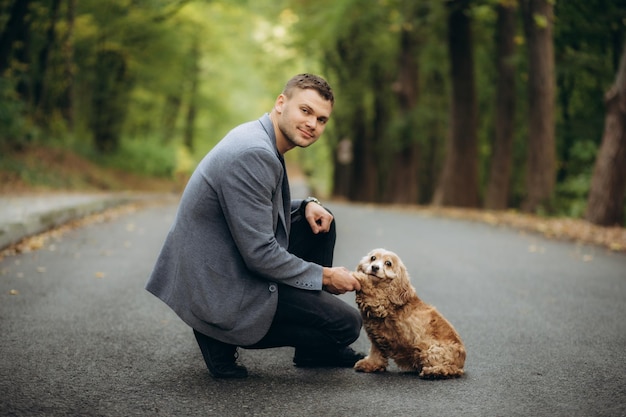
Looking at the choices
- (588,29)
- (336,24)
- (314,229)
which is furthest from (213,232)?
(336,24)

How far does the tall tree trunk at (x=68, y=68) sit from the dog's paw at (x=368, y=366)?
72.1 feet

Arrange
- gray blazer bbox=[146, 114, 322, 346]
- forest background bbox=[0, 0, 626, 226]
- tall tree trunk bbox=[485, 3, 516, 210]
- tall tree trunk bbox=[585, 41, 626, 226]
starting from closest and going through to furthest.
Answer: gray blazer bbox=[146, 114, 322, 346], tall tree trunk bbox=[585, 41, 626, 226], forest background bbox=[0, 0, 626, 226], tall tree trunk bbox=[485, 3, 516, 210]

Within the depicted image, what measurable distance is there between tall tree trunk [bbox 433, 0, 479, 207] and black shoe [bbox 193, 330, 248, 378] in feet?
57.6

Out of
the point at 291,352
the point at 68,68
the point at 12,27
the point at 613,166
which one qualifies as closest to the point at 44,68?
the point at 68,68

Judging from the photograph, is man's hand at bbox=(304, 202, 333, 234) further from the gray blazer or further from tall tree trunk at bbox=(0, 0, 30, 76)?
tall tree trunk at bbox=(0, 0, 30, 76)

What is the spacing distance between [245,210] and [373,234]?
8850 mm

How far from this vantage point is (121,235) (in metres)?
11.6

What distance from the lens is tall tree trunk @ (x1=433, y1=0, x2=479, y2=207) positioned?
20.9 metres

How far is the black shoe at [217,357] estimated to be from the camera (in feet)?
13.5

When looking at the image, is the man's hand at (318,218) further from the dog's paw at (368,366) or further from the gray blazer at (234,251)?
the dog's paw at (368,366)

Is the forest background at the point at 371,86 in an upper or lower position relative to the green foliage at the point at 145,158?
upper

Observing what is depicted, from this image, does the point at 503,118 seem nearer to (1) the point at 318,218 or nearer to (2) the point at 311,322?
(1) the point at 318,218

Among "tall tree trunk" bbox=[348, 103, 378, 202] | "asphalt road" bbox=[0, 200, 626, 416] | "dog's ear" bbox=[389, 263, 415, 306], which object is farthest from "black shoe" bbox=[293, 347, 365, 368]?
"tall tree trunk" bbox=[348, 103, 378, 202]

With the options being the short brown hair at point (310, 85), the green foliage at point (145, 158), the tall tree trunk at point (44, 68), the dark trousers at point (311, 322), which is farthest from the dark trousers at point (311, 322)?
the green foliage at point (145, 158)
